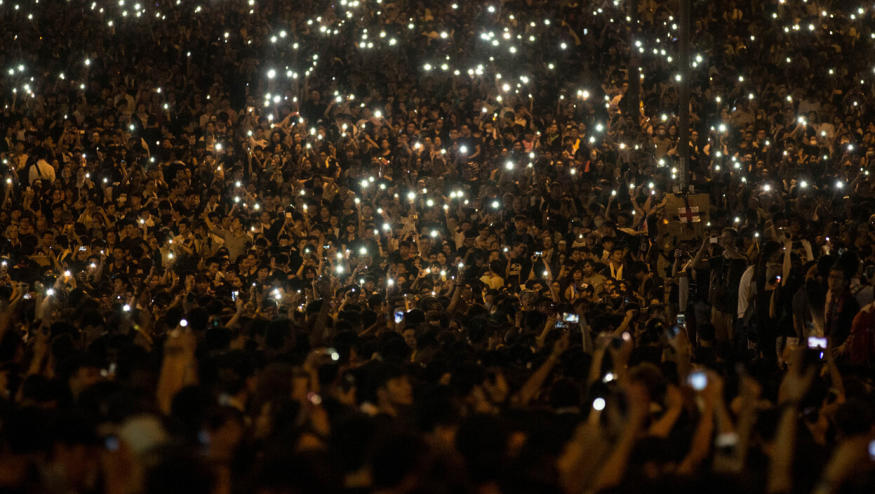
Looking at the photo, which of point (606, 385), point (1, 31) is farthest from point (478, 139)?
point (606, 385)

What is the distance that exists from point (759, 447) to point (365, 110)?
14888 mm

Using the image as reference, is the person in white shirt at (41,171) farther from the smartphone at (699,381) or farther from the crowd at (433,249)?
the smartphone at (699,381)

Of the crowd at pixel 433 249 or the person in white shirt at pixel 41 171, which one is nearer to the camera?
the crowd at pixel 433 249

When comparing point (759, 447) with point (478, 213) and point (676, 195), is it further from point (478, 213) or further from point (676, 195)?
point (478, 213)

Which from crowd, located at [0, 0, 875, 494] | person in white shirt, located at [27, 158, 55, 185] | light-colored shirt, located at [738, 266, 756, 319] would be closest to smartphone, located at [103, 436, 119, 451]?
crowd, located at [0, 0, 875, 494]

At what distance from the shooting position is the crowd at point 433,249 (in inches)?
195

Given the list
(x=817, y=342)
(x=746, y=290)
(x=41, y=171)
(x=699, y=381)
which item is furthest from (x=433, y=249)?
(x=699, y=381)

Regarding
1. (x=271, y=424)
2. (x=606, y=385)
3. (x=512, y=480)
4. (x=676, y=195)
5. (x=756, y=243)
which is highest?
(x=676, y=195)

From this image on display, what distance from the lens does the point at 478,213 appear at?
53.7 ft

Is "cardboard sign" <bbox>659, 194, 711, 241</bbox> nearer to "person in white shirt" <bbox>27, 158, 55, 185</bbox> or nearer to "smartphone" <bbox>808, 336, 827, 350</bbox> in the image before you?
"smartphone" <bbox>808, 336, 827, 350</bbox>

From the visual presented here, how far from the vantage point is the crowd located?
4.95m

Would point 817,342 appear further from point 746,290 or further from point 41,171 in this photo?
point 41,171

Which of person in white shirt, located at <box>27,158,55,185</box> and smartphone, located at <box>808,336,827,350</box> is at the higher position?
person in white shirt, located at <box>27,158,55,185</box>

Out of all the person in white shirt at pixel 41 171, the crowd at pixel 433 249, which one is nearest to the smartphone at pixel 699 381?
the crowd at pixel 433 249
